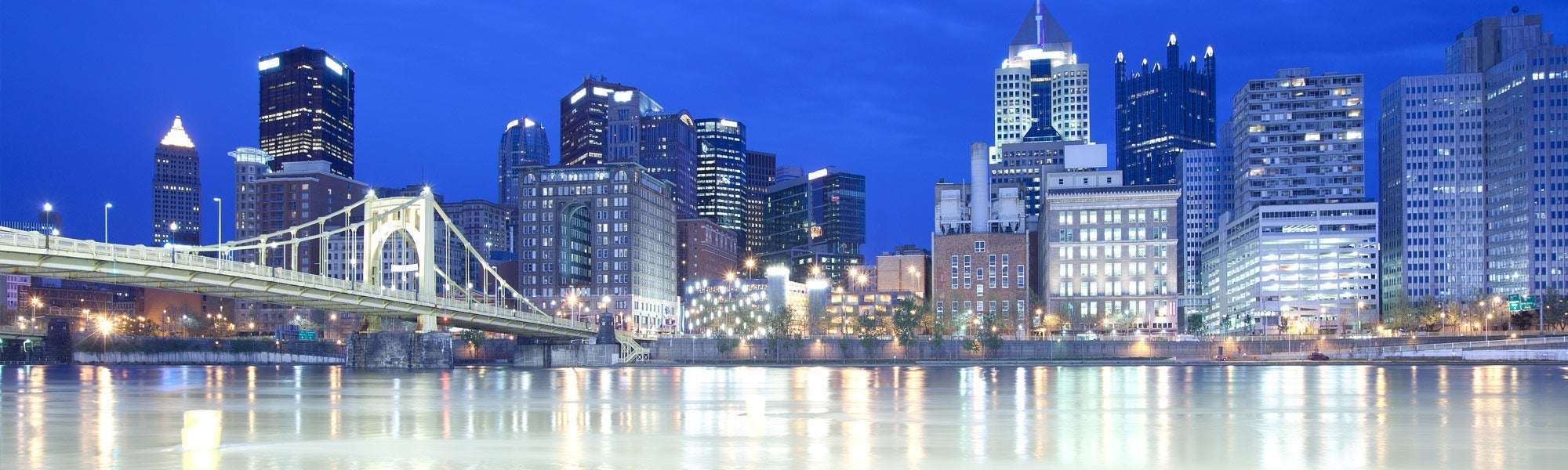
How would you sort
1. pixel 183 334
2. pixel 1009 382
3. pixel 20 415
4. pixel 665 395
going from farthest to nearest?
pixel 183 334 < pixel 1009 382 < pixel 665 395 < pixel 20 415

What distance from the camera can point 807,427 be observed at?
36.9 m

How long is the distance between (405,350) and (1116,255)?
111450mm

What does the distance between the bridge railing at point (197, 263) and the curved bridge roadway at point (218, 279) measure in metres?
0.06

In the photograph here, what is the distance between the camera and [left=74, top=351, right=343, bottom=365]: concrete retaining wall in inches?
6102

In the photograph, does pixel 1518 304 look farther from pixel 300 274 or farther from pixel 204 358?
pixel 204 358

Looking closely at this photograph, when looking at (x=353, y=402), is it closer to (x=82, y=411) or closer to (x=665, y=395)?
(x=82, y=411)

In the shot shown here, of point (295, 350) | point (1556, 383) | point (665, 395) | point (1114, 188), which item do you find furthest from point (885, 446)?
point (1114, 188)

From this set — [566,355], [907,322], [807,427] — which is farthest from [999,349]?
[807,427]

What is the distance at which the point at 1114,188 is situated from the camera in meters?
186

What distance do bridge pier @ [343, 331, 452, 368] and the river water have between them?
4197cm

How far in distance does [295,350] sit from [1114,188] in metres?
117

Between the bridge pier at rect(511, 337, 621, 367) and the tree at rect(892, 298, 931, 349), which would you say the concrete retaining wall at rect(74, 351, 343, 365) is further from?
the tree at rect(892, 298, 931, 349)

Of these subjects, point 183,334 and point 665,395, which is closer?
point 665,395

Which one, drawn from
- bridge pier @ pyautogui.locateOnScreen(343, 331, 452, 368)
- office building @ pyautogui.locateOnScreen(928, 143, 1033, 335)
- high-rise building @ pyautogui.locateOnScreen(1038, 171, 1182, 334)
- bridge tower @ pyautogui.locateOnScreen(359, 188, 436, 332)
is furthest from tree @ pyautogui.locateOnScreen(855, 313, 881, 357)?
bridge pier @ pyautogui.locateOnScreen(343, 331, 452, 368)
